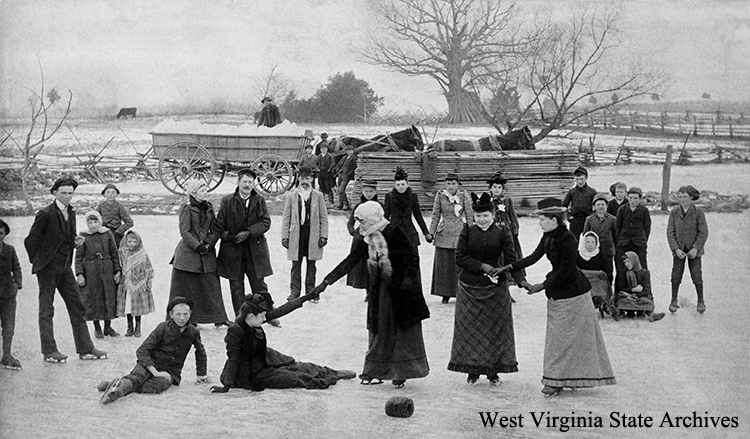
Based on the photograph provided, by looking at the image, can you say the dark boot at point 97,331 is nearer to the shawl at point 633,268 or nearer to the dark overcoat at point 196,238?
the dark overcoat at point 196,238

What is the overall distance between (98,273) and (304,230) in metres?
1.59

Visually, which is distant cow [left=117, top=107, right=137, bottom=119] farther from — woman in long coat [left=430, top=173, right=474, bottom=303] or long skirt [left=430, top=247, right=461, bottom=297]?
long skirt [left=430, top=247, right=461, bottom=297]

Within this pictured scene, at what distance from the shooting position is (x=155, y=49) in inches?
300

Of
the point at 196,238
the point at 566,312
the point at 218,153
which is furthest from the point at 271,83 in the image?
the point at 566,312

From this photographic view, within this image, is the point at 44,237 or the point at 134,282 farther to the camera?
the point at 134,282

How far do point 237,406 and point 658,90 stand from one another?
375 cm

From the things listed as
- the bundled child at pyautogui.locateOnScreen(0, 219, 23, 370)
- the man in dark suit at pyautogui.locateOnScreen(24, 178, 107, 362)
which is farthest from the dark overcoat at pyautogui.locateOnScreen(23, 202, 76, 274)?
the bundled child at pyautogui.locateOnScreen(0, 219, 23, 370)

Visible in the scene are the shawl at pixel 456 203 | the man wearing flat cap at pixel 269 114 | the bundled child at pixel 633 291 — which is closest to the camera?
the bundled child at pixel 633 291

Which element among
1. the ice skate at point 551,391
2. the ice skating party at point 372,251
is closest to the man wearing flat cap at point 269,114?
the ice skating party at point 372,251

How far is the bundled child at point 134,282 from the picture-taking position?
7.57 metres

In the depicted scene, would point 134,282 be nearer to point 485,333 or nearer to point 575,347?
point 485,333

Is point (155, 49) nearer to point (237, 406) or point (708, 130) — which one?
point (237, 406)

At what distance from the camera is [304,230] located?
8133mm

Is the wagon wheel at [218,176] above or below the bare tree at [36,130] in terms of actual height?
below
